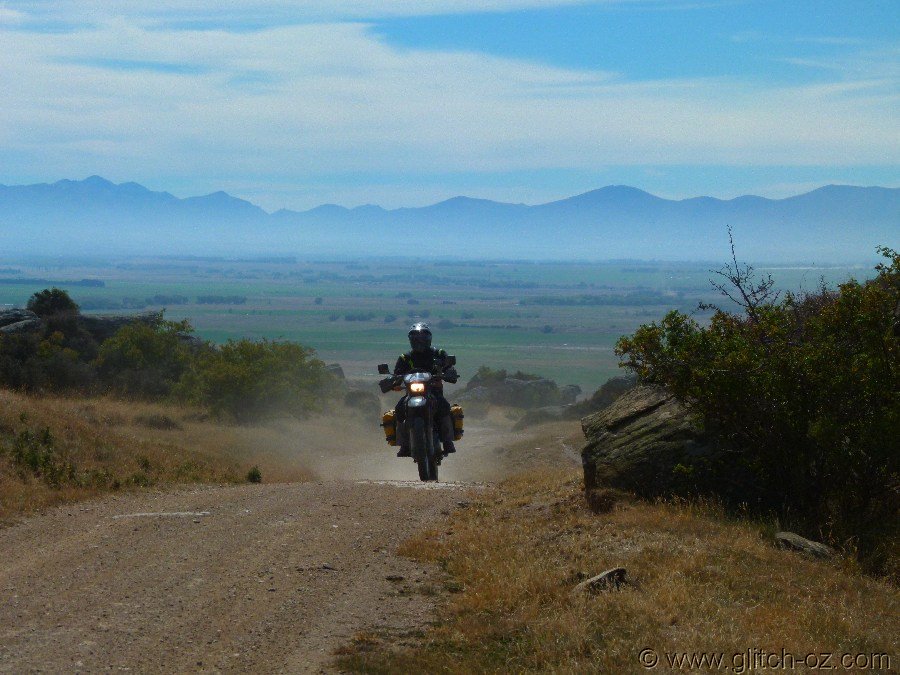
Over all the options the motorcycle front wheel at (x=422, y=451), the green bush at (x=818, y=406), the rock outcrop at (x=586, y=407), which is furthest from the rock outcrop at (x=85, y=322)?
the green bush at (x=818, y=406)

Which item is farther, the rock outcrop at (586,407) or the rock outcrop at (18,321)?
the rock outcrop at (586,407)

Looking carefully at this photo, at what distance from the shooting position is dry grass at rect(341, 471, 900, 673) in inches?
289

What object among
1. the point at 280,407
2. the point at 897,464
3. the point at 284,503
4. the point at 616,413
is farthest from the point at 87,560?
the point at 280,407

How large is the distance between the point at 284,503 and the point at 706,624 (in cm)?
759

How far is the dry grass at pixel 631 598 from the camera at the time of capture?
734cm

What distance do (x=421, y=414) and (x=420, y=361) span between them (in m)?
1.43

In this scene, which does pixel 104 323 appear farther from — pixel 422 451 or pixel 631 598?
pixel 631 598

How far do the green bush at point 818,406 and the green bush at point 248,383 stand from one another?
88.5 ft

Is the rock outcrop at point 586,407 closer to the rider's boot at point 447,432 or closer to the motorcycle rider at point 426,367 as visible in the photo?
the rider's boot at point 447,432

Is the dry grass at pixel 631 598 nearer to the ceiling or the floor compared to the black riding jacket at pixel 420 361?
nearer to the floor

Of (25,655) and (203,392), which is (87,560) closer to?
(25,655)

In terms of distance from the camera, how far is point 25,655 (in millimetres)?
6902

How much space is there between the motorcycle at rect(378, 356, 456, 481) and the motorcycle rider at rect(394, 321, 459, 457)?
0.25 feet

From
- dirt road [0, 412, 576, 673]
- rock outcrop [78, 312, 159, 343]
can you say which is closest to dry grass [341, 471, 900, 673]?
dirt road [0, 412, 576, 673]
